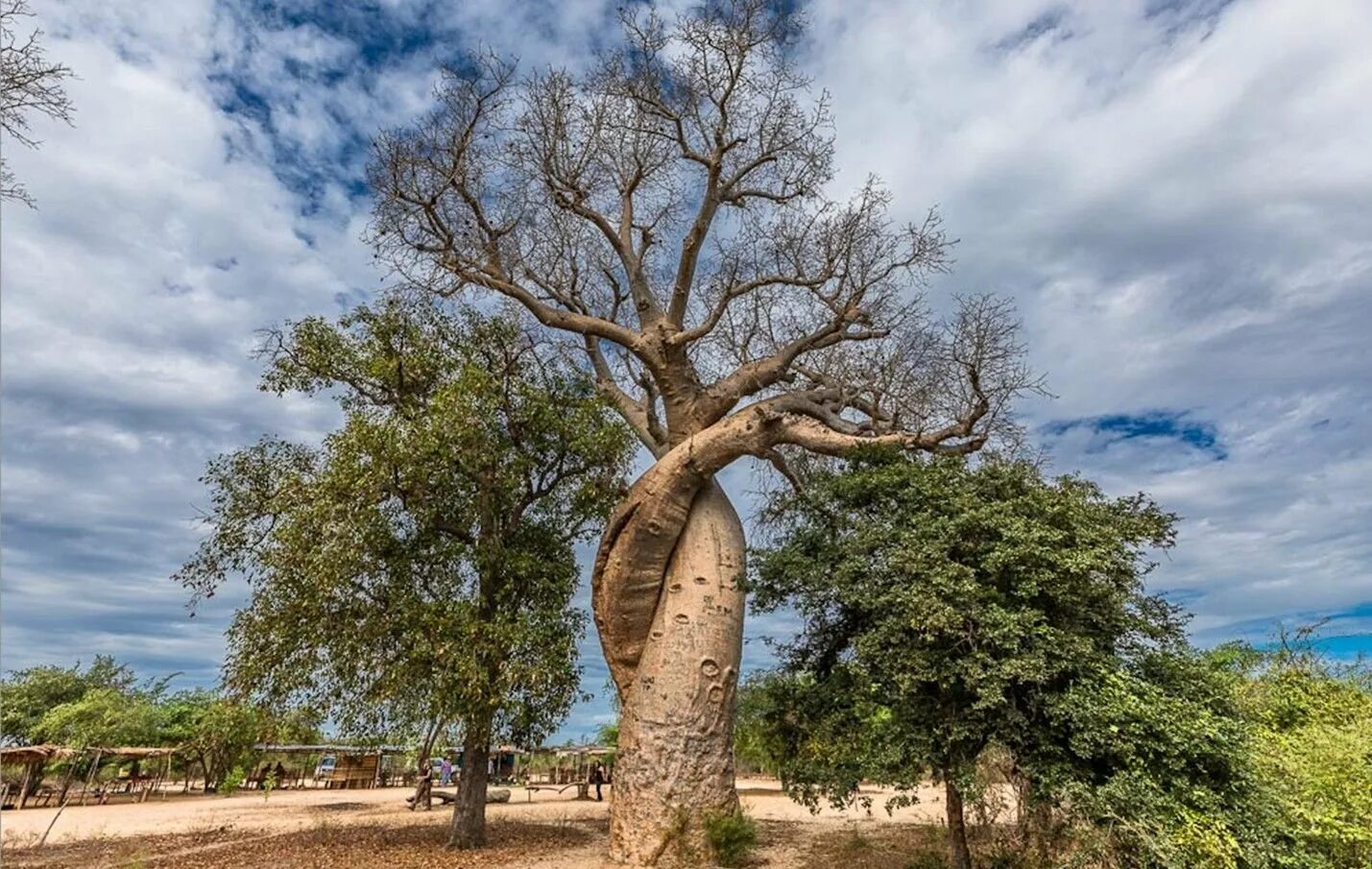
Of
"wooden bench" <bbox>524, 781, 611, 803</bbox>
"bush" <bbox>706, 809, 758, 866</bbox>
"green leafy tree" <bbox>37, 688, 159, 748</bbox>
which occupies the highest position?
"green leafy tree" <bbox>37, 688, 159, 748</bbox>

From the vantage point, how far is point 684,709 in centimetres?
734

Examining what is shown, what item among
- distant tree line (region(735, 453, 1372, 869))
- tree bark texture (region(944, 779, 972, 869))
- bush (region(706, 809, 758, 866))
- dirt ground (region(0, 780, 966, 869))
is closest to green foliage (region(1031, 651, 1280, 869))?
distant tree line (region(735, 453, 1372, 869))

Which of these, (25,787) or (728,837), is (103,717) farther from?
(728,837)

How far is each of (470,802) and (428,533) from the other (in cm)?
329

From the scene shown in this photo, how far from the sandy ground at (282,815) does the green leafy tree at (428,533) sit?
361 centimetres

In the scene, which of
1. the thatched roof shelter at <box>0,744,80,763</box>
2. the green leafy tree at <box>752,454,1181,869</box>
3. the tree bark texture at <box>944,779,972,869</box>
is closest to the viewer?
the green leafy tree at <box>752,454,1181,869</box>

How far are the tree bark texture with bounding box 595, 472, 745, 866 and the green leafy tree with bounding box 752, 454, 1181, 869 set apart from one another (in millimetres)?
856

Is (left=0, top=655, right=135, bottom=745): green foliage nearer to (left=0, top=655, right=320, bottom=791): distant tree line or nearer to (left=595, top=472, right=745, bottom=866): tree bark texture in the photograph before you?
(left=0, top=655, right=320, bottom=791): distant tree line

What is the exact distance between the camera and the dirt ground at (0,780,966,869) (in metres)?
7.90

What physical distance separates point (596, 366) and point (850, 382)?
144 inches

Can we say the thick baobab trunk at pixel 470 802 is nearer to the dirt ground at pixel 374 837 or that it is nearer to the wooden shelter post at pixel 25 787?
the dirt ground at pixel 374 837

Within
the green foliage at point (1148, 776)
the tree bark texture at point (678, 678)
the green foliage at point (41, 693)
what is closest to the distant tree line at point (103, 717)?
Answer: the green foliage at point (41, 693)

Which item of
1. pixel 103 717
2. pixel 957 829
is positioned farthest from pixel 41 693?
pixel 957 829

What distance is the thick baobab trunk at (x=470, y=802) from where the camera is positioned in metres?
8.79
